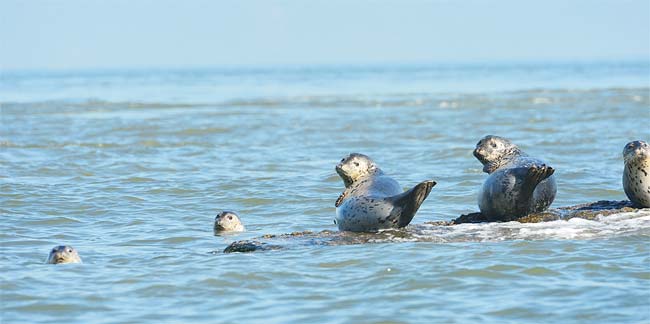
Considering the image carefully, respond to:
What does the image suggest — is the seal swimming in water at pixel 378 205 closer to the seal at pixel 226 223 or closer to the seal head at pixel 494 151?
the seal head at pixel 494 151

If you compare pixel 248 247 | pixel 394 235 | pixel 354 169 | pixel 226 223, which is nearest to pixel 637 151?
pixel 394 235

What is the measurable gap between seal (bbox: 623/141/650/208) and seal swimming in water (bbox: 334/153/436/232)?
160 cm

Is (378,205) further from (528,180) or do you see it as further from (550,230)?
(550,230)

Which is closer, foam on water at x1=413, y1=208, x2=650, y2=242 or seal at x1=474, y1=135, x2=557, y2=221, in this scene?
foam on water at x1=413, y1=208, x2=650, y2=242

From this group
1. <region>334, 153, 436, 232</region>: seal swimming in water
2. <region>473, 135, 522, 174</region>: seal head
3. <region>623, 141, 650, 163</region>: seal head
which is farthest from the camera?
<region>473, 135, 522, 174</region>: seal head

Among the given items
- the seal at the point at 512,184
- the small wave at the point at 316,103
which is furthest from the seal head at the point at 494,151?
the small wave at the point at 316,103

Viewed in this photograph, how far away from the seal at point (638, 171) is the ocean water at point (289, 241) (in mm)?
158

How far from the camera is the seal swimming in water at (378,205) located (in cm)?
794

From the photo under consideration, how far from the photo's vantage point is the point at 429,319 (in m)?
6.08

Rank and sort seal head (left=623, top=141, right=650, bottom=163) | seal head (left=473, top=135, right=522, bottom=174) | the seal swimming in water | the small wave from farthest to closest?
the small wave → seal head (left=473, top=135, right=522, bottom=174) → seal head (left=623, top=141, right=650, bottom=163) → the seal swimming in water

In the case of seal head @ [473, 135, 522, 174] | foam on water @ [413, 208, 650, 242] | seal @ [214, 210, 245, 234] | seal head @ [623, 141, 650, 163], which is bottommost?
foam on water @ [413, 208, 650, 242]

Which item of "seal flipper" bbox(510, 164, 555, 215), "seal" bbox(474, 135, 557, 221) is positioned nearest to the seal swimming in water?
"seal" bbox(474, 135, 557, 221)

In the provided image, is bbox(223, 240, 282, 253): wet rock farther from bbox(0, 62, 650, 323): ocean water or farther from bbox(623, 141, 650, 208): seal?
bbox(623, 141, 650, 208): seal

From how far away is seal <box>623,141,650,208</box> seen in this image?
27.2ft
